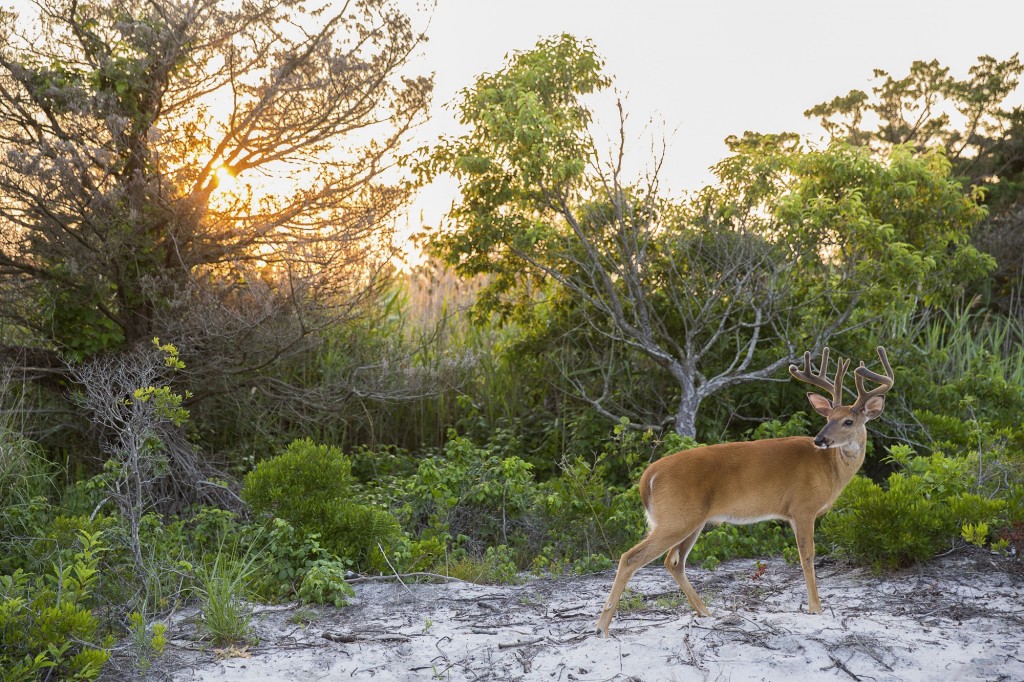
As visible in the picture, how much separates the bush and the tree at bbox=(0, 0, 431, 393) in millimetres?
1614

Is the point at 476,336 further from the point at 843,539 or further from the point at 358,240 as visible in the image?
the point at 843,539

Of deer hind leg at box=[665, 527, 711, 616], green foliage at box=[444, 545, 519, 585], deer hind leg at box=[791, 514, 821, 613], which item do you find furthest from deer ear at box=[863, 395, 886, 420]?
green foliage at box=[444, 545, 519, 585]

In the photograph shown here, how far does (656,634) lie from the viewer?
544 centimetres

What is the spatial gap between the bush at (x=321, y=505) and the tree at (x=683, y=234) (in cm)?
318

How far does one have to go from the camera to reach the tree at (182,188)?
7965 millimetres

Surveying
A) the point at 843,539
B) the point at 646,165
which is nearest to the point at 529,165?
the point at 646,165

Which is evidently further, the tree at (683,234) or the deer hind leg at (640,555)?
the tree at (683,234)

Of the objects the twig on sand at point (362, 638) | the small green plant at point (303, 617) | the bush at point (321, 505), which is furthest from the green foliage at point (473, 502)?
the twig on sand at point (362, 638)

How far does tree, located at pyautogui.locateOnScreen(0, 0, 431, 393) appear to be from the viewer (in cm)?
796

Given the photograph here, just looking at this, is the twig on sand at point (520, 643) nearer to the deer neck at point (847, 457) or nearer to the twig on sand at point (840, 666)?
the twig on sand at point (840, 666)

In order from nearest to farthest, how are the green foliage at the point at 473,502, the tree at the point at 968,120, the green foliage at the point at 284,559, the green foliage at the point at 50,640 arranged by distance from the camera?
the green foliage at the point at 50,640 → the green foliage at the point at 284,559 → the green foliage at the point at 473,502 → the tree at the point at 968,120

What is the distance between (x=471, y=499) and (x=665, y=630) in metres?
2.81

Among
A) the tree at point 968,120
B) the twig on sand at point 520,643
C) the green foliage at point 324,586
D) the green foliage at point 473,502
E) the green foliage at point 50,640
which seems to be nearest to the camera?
the green foliage at point 50,640

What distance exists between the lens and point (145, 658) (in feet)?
17.3
